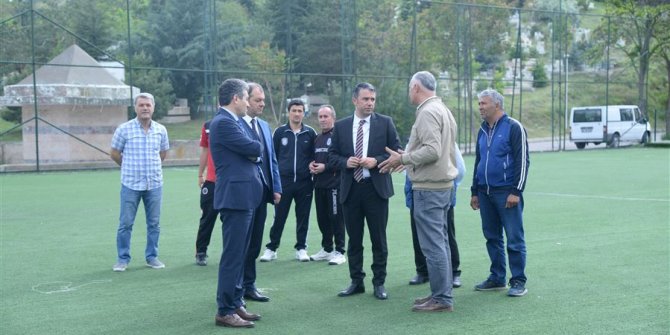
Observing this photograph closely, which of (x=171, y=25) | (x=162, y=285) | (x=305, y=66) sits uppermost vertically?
(x=171, y=25)

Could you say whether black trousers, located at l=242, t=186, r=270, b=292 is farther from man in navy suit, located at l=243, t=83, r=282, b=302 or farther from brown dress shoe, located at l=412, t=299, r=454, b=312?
brown dress shoe, located at l=412, t=299, r=454, b=312

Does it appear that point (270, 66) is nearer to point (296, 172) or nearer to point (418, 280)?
point (296, 172)

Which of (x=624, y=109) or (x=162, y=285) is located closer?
(x=162, y=285)

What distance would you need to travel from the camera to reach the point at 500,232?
7203 millimetres

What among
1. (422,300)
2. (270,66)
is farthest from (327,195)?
(270,66)

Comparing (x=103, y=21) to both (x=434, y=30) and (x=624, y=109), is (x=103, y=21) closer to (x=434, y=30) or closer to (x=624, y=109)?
(x=434, y=30)

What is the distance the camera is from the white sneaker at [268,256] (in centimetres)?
873

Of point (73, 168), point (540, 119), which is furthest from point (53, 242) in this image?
point (540, 119)

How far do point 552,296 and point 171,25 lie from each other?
99.6ft

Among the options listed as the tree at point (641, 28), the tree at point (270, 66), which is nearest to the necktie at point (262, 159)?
the tree at point (270, 66)

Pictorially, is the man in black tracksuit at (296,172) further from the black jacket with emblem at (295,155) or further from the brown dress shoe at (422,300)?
the brown dress shoe at (422,300)

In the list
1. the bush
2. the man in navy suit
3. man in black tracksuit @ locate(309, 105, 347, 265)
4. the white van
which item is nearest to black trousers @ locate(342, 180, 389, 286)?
the man in navy suit

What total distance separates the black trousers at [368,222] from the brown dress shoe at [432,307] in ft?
1.86

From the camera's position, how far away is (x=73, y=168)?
77.0 feet
